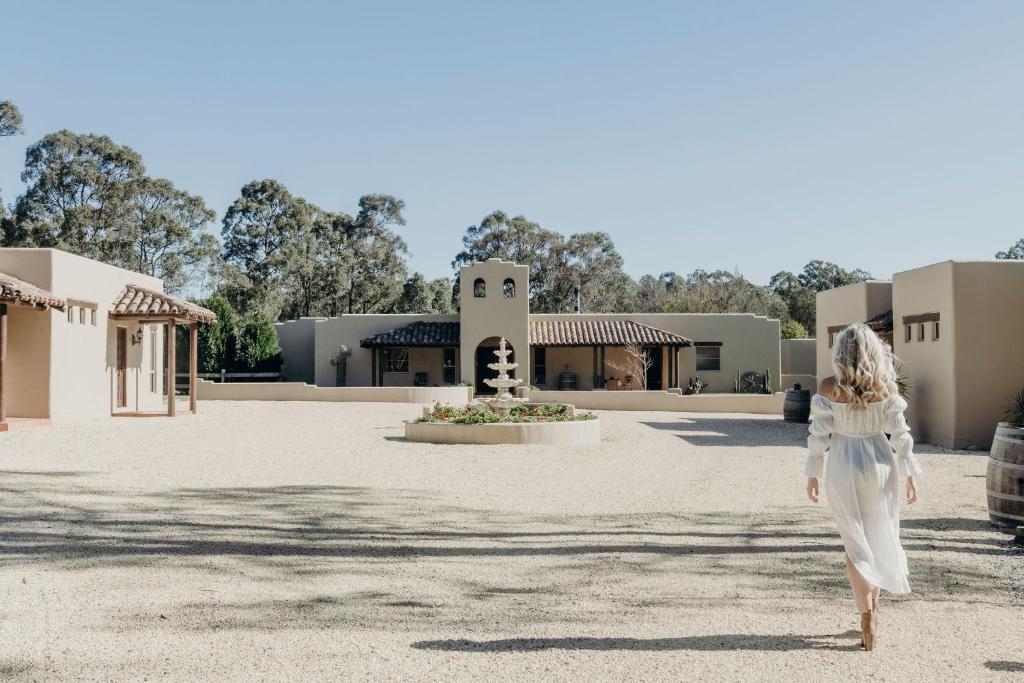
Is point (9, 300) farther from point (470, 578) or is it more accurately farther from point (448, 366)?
point (448, 366)

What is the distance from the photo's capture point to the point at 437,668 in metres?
4.01

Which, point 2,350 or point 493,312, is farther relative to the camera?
point 493,312

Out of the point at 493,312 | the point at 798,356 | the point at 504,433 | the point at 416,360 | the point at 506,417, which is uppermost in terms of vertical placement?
the point at 493,312

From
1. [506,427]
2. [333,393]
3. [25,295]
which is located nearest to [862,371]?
[506,427]

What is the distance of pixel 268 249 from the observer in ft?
160

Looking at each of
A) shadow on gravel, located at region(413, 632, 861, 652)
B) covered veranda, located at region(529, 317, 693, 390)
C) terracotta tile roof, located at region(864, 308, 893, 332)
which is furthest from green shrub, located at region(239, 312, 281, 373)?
shadow on gravel, located at region(413, 632, 861, 652)

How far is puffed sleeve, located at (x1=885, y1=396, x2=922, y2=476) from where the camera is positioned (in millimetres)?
4332

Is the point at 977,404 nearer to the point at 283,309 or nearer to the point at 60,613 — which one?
the point at 60,613

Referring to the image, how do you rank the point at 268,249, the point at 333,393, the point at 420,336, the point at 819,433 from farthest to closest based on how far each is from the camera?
the point at 268,249 < the point at 420,336 < the point at 333,393 < the point at 819,433

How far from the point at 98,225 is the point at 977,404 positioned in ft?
128

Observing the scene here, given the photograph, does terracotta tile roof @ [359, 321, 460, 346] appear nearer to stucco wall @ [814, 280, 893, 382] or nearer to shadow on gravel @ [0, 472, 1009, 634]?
stucco wall @ [814, 280, 893, 382]

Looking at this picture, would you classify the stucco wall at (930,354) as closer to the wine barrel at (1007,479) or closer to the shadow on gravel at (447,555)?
the shadow on gravel at (447,555)

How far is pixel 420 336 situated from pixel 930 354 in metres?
19.6

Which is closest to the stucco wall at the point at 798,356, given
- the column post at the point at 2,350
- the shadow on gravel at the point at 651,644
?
the column post at the point at 2,350
